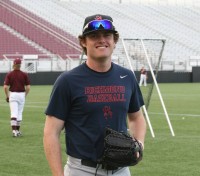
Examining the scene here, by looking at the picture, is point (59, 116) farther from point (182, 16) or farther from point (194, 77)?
point (182, 16)

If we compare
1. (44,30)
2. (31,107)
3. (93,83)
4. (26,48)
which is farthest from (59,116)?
(44,30)

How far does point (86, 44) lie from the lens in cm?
483

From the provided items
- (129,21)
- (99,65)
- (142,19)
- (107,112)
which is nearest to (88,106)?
(107,112)

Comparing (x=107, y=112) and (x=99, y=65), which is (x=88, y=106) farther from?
(x=99, y=65)

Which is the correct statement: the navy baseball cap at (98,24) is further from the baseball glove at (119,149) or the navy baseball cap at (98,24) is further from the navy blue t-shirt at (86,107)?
the baseball glove at (119,149)

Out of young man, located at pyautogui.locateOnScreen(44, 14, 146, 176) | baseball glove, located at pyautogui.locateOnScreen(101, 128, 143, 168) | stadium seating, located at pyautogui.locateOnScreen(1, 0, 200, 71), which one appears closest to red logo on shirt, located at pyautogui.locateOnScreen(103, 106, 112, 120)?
young man, located at pyautogui.locateOnScreen(44, 14, 146, 176)

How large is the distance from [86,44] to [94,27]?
6.6 inches

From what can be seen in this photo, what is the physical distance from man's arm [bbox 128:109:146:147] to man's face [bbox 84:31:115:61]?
0.67 m

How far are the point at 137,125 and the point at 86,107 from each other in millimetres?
589

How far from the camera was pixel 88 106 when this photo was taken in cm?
479

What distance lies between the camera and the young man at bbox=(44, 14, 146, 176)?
477cm

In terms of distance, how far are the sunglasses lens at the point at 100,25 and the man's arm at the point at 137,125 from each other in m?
0.84

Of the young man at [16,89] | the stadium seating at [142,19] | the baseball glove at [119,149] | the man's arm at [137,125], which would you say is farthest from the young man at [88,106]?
the stadium seating at [142,19]

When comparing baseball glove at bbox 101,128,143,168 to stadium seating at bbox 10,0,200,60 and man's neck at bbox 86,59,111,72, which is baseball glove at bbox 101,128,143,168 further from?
stadium seating at bbox 10,0,200,60
